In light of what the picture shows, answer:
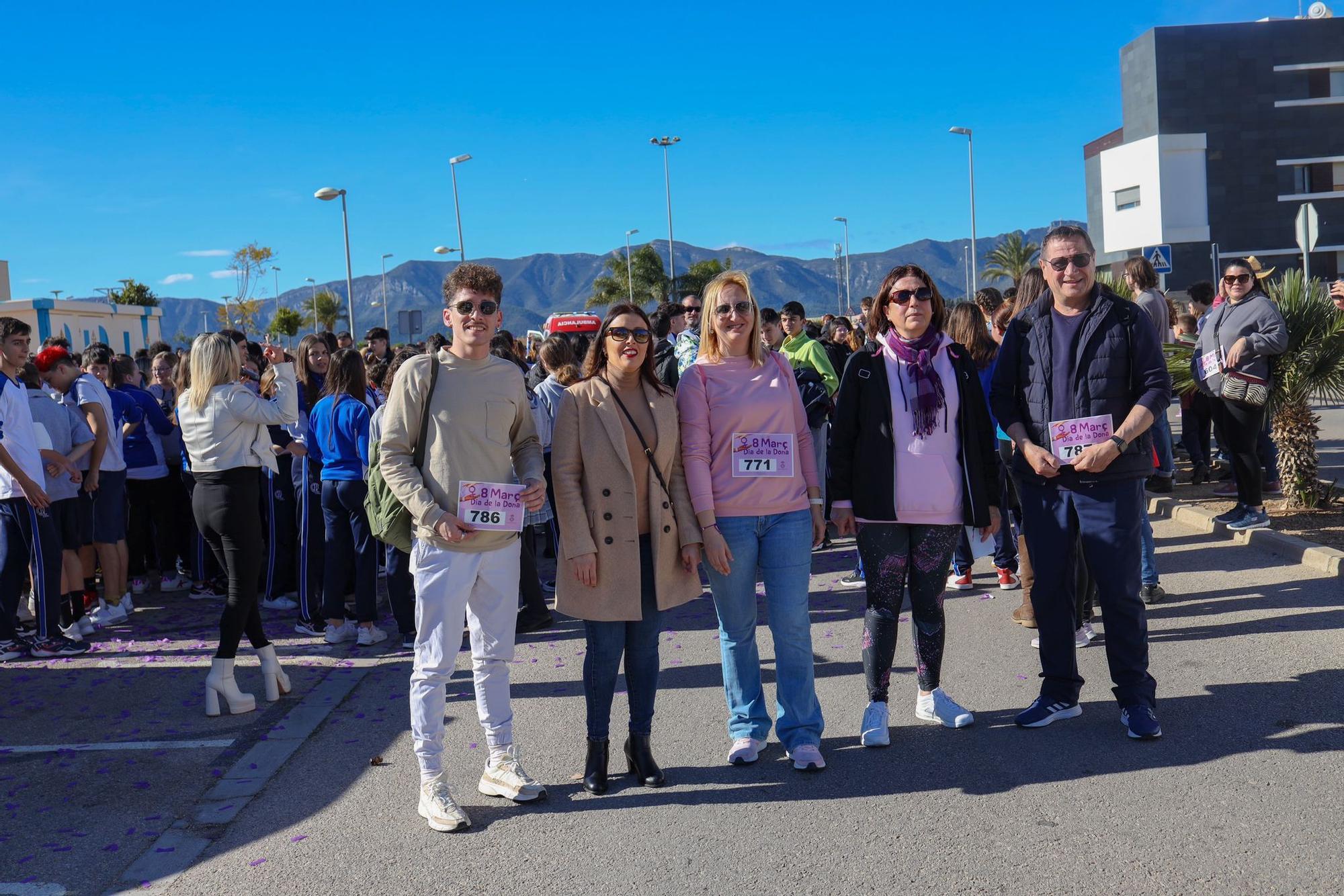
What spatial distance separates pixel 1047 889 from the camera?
11.3 ft

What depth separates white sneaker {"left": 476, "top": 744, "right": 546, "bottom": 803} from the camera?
14.6 feet

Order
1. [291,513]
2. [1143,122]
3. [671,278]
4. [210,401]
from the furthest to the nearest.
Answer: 1. [671,278]
2. [1143,122]
3. [291,513]
4. [210,401]

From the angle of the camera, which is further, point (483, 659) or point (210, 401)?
point (210, 401)

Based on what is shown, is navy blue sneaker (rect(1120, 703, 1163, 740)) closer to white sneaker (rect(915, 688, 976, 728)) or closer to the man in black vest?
the man in black vest

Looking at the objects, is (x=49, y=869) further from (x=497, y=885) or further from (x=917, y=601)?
(x=917, y=601)

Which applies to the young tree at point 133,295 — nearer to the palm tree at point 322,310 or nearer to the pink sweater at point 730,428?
the palm tree at point 322,310

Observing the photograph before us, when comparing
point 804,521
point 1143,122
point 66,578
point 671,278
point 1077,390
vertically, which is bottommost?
point 66,578

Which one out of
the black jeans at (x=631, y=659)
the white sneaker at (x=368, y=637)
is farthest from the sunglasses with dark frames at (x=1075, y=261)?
the white sneaker at (x=368, y=637)

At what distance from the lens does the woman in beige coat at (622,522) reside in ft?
14.5

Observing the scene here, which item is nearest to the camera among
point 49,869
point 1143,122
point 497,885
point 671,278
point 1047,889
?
point 1047,889

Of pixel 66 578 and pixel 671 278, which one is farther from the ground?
pixel 671 278

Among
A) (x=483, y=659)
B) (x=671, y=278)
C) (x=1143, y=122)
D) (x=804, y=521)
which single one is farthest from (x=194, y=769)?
(x=671, y=278)

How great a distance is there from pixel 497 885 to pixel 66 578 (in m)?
5.84

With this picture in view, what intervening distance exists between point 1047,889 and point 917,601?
1.67m
